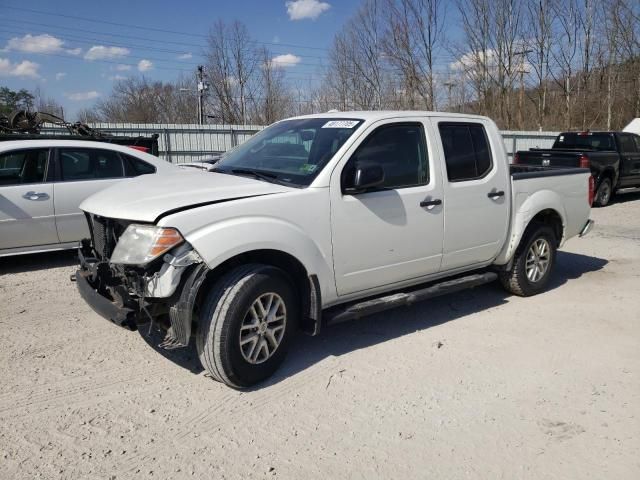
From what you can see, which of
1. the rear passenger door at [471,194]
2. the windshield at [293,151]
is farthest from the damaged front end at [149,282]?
the rear passenger door at [471,194]

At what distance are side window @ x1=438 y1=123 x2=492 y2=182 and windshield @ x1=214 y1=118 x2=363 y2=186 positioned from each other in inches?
39.2

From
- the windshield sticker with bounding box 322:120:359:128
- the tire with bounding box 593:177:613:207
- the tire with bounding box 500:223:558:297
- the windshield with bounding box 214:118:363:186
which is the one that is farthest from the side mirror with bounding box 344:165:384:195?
the tire with bounding box 593:177:613:207

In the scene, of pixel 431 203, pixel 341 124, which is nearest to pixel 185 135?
pixel 341 124

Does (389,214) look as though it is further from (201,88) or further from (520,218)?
(201,88)

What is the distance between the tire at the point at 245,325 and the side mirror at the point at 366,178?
0.85 metres

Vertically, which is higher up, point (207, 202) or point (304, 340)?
point (207, 202)

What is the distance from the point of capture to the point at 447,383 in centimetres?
372

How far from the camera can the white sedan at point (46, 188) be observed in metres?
6.23

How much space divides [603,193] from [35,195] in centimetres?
1259

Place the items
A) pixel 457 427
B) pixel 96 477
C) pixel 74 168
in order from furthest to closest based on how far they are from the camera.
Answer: pixel 74 168, pixel 457 427, pixel 96 477

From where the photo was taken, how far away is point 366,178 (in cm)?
379

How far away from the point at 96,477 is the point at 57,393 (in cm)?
105

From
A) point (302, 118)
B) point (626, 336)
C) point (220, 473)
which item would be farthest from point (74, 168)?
point (626, 336)

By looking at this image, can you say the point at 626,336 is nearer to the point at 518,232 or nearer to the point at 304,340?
the point at 518,232
